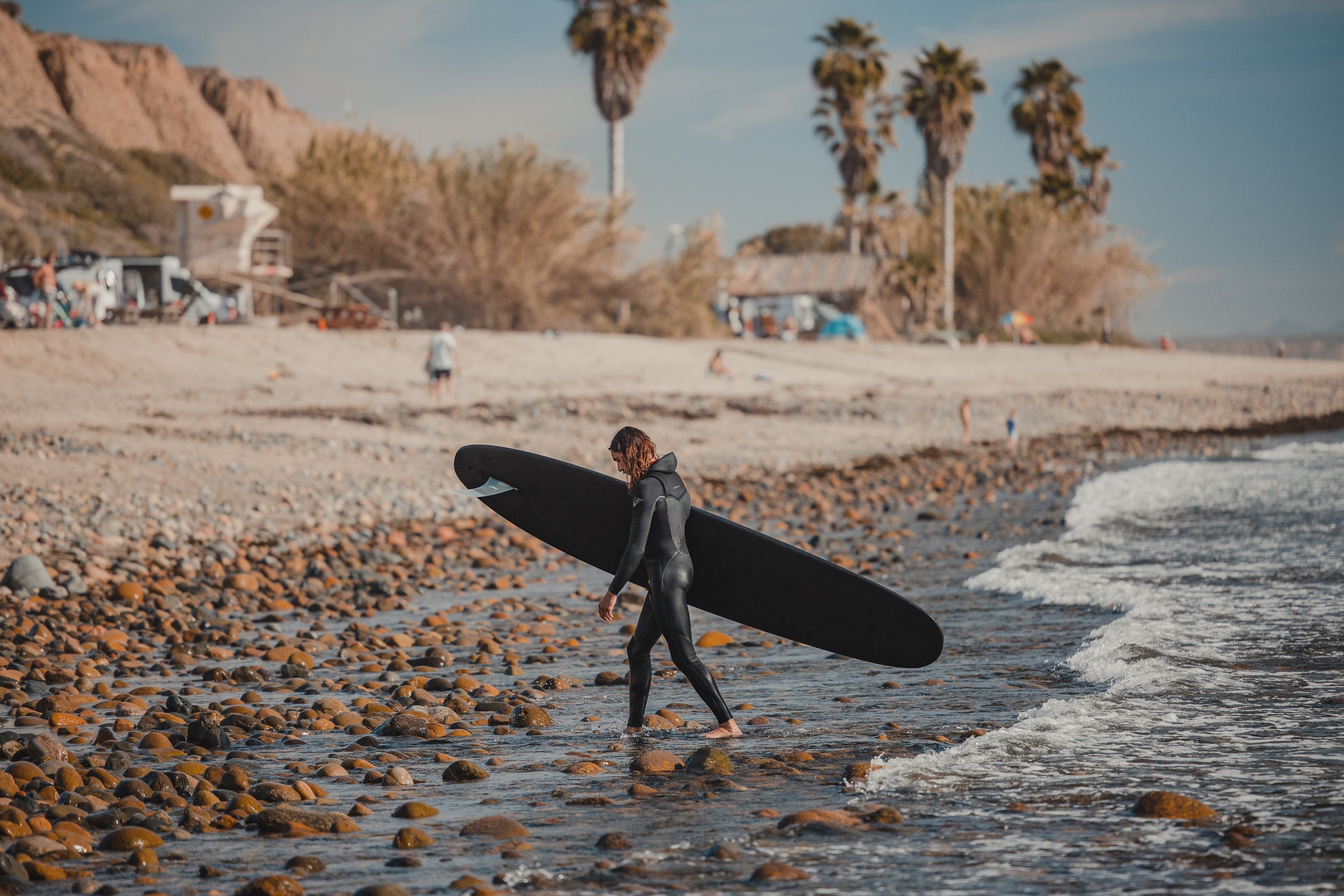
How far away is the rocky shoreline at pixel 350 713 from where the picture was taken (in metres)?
4.25

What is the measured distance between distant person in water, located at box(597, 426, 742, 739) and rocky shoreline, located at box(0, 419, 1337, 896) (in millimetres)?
353

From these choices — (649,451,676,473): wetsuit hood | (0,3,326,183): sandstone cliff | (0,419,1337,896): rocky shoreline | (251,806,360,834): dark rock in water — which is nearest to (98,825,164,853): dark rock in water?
(0,419,1337,896): rocky shoreline

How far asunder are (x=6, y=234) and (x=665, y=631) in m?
52.4

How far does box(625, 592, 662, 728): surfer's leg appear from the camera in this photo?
5.75m

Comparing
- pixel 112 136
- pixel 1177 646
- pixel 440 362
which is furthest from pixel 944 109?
pixel 112 136

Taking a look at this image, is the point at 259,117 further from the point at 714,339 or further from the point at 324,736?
the point at 324,736

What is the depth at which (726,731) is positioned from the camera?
18.7ft

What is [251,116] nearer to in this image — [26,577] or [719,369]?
[719,369]

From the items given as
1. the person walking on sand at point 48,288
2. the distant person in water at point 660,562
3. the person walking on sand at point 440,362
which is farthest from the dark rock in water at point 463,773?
the person walking on sand at point 48,288

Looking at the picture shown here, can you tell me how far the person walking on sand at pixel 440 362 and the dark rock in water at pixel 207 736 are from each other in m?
15.6

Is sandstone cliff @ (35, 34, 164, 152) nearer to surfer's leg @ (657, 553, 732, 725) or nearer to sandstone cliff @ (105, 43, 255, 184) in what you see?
sandstone cliff @ (105, 43, 255, 184)

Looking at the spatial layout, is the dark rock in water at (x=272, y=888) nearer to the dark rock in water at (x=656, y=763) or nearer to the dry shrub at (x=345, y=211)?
the dark rock in water at (x=656, y=763)

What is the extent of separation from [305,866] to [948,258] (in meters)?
50.5

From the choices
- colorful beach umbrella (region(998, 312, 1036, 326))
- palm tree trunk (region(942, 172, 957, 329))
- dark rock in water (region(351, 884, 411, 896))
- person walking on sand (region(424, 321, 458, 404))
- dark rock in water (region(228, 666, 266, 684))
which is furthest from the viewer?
palm tree trunk (region(942, 172, 957, 329))
